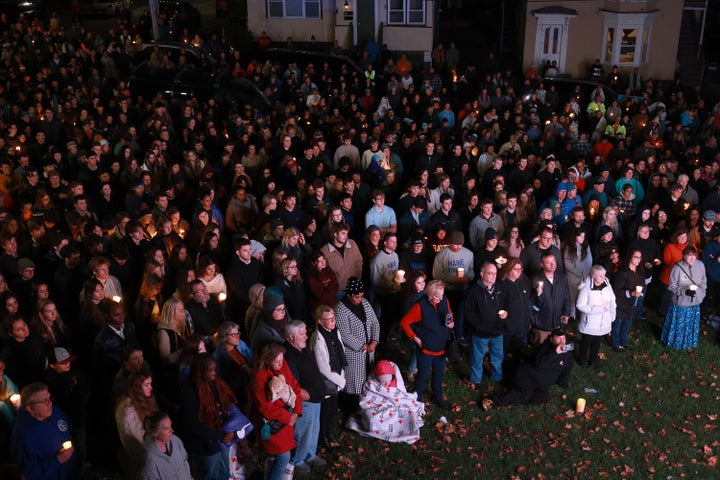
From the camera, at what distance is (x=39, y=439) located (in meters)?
6.34

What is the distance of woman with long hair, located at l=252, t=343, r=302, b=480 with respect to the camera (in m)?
7.00

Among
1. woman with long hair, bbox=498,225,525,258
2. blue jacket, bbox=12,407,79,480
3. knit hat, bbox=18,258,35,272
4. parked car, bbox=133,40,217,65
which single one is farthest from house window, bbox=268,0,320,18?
blue jacket, bbox=12,407,79,480

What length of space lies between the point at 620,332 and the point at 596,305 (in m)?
1.20

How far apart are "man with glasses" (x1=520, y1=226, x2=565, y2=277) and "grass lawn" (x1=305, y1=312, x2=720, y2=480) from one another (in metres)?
1.43

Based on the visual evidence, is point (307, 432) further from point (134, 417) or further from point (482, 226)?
point (482, 226)

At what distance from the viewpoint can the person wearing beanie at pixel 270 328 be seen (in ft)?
25.5

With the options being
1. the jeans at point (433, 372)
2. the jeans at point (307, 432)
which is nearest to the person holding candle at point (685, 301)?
the jeans at point (433, 372)

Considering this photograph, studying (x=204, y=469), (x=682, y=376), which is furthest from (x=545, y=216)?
(x=204, y=469)

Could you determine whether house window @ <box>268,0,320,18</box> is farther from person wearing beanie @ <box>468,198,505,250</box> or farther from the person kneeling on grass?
the person kneeling on grass

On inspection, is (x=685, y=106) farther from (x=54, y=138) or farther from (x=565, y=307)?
(x=54, y=138)

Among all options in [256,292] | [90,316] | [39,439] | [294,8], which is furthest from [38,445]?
[294,8]

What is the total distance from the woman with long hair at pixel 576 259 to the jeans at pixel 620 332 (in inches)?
25.3

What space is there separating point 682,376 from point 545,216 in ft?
9.32

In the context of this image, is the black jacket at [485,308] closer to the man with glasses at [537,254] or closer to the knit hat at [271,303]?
the man with glasses at [537,254]
